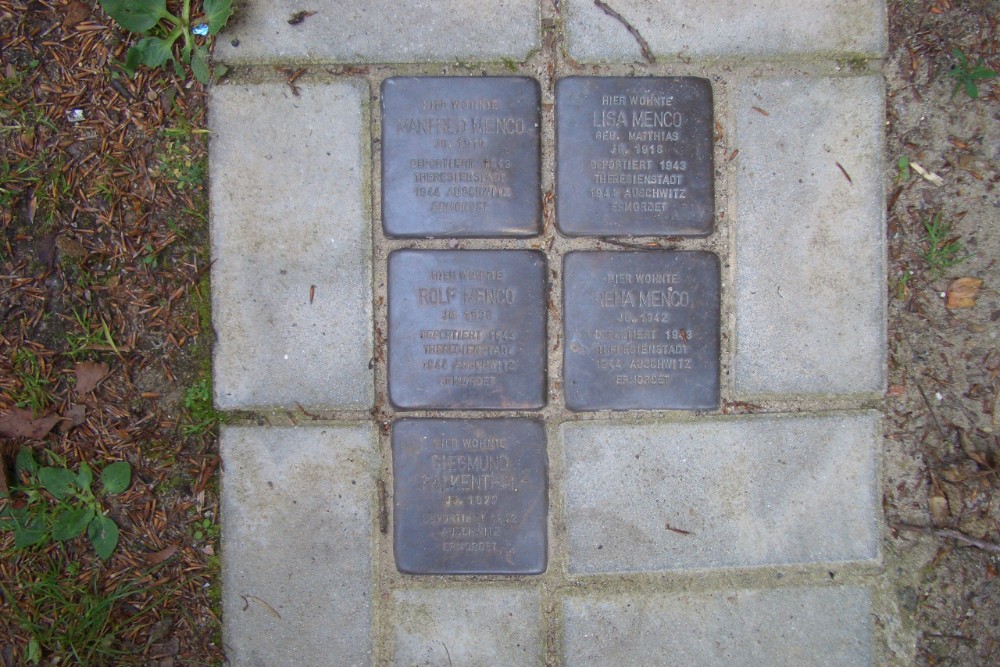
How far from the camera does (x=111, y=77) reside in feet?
7.18

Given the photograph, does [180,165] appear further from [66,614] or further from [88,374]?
[66,614]

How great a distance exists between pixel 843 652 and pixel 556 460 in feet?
4.09

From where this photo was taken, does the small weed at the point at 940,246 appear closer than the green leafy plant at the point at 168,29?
No

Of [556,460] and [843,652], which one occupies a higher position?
[556,460]

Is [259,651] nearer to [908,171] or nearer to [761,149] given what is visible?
[761,149]

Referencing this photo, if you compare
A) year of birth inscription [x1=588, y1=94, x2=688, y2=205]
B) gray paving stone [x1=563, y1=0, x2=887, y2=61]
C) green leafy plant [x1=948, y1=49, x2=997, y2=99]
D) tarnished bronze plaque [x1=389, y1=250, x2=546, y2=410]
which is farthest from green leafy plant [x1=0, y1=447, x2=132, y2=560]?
green leafy plant [x1=948, y1=49, x2=997, y2=99]

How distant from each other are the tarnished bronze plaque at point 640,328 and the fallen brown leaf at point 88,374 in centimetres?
166

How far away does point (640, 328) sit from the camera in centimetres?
217

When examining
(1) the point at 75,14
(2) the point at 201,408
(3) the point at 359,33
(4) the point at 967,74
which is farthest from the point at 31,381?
(4) the point at 967,74

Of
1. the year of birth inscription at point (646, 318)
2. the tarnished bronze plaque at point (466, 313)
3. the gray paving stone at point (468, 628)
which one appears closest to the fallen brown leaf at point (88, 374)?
the tarnished bronze plaque at point (466, 313)

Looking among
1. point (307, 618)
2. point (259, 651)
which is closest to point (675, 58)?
point (307, 618)

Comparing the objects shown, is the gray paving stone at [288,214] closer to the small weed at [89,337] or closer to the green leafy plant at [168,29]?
the green leafy plant at [168,29]

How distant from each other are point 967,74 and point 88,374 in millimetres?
3329

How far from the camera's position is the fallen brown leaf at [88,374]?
2191mm
